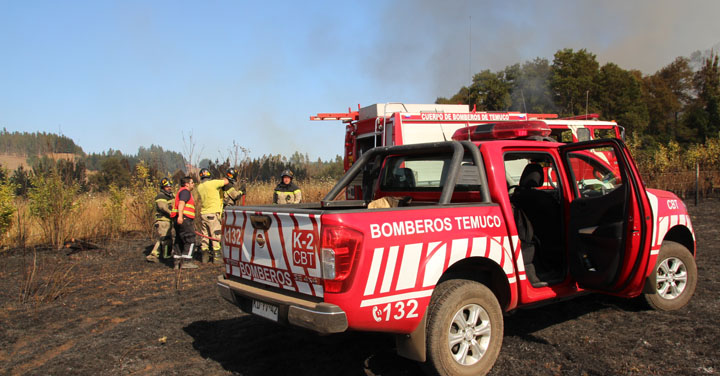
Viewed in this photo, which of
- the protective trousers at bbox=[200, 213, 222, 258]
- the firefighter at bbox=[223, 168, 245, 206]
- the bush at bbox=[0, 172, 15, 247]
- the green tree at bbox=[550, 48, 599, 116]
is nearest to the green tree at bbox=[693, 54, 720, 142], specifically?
the green tree at bbox=[550, 48, 599, 116]

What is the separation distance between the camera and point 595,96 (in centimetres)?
3334

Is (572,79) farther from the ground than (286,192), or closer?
farther from the ground

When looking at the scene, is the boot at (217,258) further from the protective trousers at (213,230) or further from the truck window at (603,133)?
the truck window at (603,133)

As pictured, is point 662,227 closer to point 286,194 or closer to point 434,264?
point 434,264

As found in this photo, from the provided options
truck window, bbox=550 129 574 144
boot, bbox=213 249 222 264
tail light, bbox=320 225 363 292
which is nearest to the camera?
tail light, bbox=320 225 363 292

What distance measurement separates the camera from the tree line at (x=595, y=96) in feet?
102

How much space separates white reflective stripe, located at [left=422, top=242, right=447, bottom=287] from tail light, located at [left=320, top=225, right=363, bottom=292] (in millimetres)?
579

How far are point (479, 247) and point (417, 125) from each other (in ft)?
22.6

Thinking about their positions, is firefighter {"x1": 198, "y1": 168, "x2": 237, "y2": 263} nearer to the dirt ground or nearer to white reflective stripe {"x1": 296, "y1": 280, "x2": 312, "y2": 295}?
the dirt ground

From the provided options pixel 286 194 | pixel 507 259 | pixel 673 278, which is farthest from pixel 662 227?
pixel 286 194

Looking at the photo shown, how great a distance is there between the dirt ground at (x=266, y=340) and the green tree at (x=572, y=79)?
86.1ft

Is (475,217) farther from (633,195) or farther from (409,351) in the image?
(633,195)

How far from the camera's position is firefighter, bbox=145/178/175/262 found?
9289 mm

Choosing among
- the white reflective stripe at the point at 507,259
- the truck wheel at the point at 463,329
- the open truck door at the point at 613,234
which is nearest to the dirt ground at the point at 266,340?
the truck wheel at the point at 463,329
